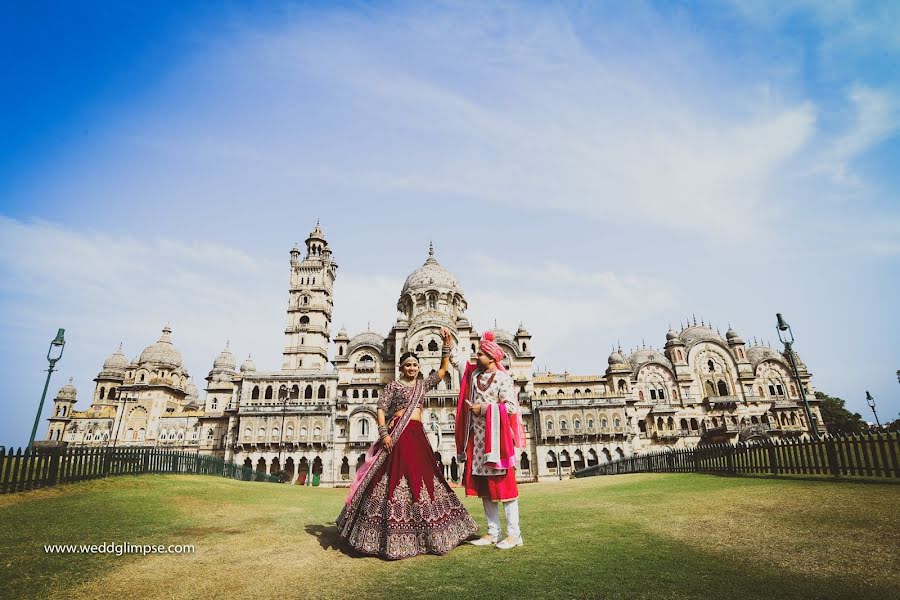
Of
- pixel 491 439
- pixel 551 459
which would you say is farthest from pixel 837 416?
pixel 491 439

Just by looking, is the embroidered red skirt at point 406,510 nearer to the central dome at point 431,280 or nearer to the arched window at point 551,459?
the arched window at point 551,459

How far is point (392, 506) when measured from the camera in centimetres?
566

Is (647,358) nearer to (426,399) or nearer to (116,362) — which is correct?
(426,399)

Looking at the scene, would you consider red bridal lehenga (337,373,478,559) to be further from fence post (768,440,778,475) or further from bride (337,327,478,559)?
fence post (768,440,778,475)

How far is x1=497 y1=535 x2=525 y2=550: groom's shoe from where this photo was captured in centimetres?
547

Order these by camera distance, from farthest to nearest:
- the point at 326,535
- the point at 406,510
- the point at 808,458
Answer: the point at 808,458, the point at 326,535, the point at 406,510

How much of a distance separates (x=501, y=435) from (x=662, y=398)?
42.4 meters

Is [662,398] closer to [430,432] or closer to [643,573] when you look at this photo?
[430,432]

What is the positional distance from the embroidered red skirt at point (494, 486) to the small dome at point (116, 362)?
206ft

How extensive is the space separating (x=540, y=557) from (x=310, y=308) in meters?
43.0

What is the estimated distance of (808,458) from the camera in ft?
39.1

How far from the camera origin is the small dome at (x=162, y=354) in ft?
163

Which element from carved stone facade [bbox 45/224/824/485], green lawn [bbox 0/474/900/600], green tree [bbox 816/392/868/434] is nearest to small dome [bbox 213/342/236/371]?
carved stone facade [bbox 45/224/824/485]

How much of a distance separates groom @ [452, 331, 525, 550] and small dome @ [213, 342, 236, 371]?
54140mm
